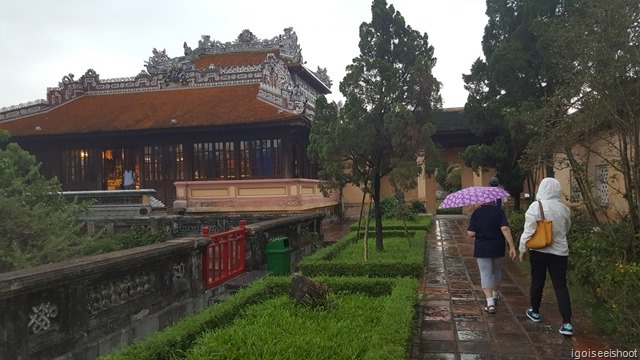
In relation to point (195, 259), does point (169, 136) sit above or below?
above

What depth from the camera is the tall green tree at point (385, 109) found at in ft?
28.6

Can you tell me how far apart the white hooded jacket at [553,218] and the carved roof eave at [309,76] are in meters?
17.3

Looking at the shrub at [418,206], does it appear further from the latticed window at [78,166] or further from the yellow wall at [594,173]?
the latticed window at [78,166]

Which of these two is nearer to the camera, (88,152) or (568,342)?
(568,342)

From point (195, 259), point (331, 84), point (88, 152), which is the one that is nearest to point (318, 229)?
point (195, 259)

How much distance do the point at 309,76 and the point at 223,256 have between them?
17.2m

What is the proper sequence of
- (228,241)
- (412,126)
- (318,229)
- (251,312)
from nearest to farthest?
(251,312) < (228,241) < (412,126) < (318,229)

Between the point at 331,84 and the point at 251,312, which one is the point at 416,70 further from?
the point at 331,84

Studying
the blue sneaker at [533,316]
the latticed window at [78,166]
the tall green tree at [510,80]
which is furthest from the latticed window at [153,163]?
the blue sneaker at [533,316]

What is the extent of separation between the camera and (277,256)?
865 centimetres

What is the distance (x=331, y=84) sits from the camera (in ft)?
86.8

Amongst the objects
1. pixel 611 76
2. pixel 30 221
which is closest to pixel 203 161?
pixel 30 221

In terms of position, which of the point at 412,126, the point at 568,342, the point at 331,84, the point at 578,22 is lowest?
the point at 568,342

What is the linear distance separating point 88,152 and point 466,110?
1503cm
